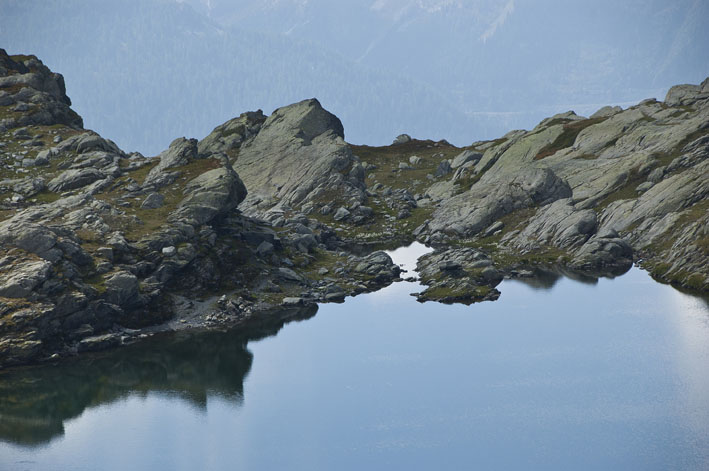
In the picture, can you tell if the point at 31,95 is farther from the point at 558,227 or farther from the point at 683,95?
the point at 683,95

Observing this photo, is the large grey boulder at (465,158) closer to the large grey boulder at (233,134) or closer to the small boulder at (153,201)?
the large grey boulder at (233,134)

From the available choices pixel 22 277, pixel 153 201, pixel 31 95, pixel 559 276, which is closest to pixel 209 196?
pixel 153 201

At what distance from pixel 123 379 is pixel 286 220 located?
66010 mm

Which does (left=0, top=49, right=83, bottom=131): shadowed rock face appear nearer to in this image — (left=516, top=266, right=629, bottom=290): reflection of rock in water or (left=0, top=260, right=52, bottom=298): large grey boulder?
(left=0, top=260, right=52, bottom=298): large grey boulder

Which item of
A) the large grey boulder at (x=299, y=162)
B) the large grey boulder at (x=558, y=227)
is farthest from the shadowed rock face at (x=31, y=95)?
the large grey boulder at (x=558, y=227)

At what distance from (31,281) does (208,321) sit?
848 inches

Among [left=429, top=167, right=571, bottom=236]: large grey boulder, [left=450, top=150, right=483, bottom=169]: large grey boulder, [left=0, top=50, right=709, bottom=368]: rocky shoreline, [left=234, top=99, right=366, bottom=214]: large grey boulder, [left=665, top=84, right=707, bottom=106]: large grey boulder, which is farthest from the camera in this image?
[left=450, top=150, right=483, bottom=169]: large grey boulder

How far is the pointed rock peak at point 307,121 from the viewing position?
17750cm

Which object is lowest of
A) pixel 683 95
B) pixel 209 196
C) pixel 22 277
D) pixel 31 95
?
pixel 22 277

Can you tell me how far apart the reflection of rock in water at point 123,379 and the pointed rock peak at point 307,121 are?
101288 mm

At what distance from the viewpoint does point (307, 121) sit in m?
178

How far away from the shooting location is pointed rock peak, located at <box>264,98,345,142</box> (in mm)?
177500

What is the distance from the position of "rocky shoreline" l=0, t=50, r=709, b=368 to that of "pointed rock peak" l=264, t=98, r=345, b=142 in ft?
1.70

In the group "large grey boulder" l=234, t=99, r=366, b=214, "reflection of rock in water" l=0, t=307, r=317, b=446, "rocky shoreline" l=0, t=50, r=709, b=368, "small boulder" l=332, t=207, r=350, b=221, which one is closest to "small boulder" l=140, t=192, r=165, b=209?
"rocky shoreline" l=0, t=50, r=709, b=368
